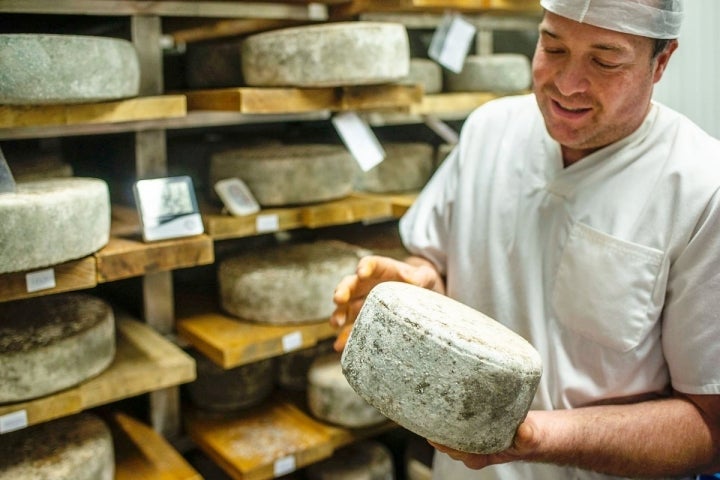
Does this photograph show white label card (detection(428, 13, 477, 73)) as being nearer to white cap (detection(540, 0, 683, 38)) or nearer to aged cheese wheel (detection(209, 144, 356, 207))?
aged cheese wheel (detection(209, 144, 356, 207))

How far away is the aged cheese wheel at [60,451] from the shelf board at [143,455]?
86 millimetres

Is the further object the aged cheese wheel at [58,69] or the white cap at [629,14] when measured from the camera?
the aged cheese wheel at [58,69]

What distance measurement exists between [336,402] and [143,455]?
661 millimetres

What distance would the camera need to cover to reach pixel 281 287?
7.75 feet

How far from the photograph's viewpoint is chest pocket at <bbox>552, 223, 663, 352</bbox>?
4.84 feet

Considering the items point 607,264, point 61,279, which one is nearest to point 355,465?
point 61,279

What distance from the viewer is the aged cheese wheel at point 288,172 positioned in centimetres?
236

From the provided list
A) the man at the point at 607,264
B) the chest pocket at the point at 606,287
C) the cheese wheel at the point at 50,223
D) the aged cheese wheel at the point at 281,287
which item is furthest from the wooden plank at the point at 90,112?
the chest pocket at the point at 606,287

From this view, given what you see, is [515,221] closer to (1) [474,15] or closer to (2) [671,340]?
(2) [671,340]

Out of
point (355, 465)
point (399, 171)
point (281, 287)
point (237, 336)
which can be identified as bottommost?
point (355, 465)

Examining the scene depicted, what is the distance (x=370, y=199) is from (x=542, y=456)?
138cm

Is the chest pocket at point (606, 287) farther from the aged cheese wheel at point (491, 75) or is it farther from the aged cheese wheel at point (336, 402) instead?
the aged cheese wheel at point (491, 75)

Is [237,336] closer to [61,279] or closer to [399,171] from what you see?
[61,279]

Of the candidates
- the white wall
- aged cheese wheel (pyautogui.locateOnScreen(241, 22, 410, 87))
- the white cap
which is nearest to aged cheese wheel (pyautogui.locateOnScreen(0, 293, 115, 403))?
aged cheese wheel (pyautogui.locateOnScreen(241, 22, 410, 87))
